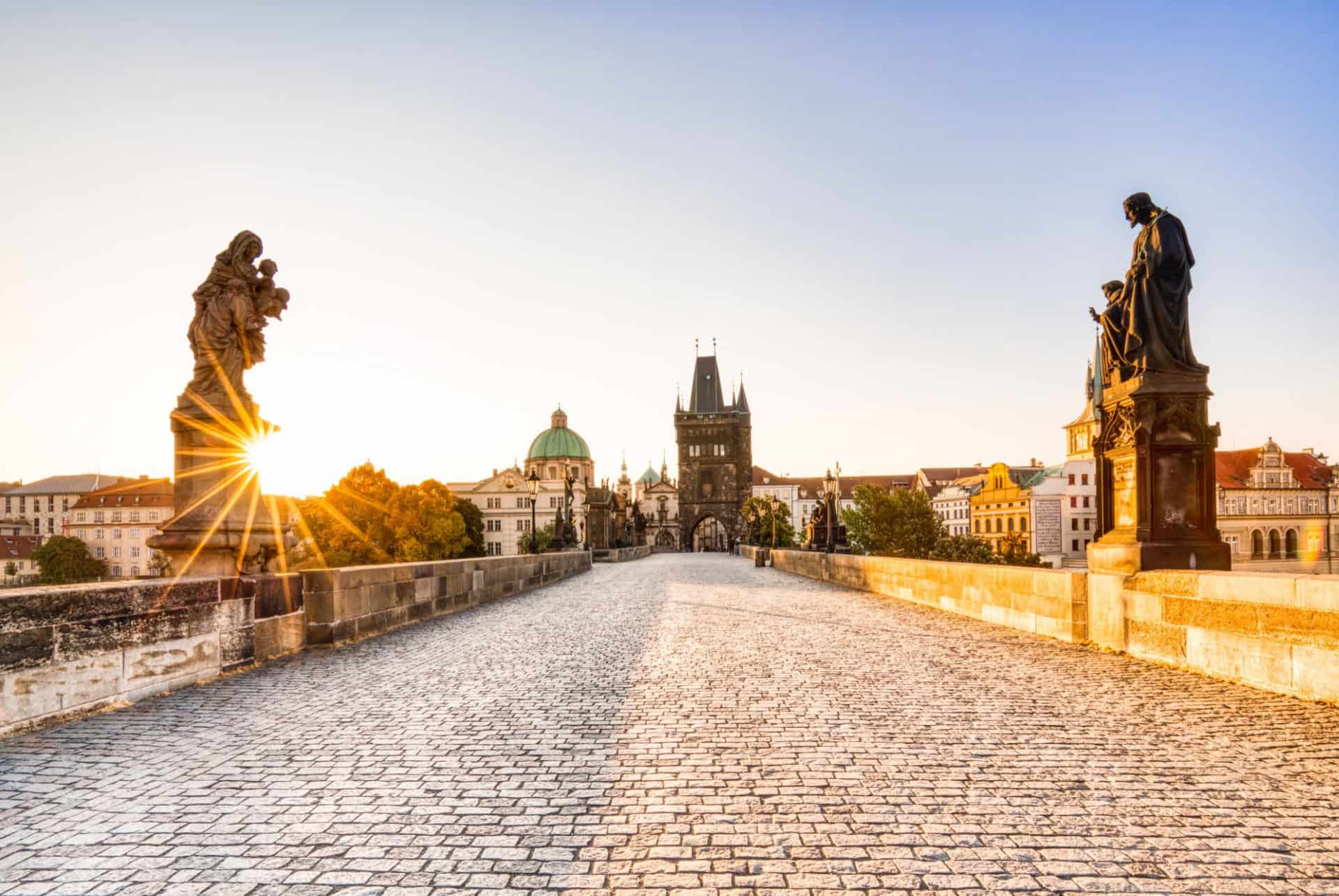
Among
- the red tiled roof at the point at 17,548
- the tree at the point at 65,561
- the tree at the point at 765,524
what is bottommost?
the red tiled roof at the point at 17,548

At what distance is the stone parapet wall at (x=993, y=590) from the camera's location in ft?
27.5

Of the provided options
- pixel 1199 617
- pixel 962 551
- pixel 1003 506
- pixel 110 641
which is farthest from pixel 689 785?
pixel 1003 506

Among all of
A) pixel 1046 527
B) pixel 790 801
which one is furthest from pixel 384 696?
pixel 1046 527

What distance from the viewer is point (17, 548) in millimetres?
92250

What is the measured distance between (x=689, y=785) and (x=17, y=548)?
111968 mm

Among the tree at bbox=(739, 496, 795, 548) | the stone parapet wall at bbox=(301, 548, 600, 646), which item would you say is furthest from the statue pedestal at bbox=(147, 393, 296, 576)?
the tree at bbox=(739, 496, 795, 548)

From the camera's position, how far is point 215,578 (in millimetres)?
7039

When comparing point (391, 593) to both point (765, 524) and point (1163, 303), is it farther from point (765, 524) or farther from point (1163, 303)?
point (765, 524)

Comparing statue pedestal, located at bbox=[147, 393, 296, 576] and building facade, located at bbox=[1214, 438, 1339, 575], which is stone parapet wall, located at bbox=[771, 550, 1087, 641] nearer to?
statue pedestal, located at bbox=[147, 393, 296, 576]

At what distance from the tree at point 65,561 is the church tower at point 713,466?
6380 cm

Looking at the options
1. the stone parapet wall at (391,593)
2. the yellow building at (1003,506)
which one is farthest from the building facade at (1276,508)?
the stone parapet wall at (391,593)

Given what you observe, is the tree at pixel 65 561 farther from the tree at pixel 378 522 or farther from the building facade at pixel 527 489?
the building facade at pixel 527 489

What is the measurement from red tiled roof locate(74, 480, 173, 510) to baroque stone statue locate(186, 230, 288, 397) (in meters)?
98.1

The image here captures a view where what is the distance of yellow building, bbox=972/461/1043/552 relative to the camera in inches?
3521
